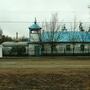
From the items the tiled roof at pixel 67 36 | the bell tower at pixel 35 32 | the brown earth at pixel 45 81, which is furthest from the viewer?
the tiled roof at pixel 67 36

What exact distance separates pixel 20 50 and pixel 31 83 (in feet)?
183

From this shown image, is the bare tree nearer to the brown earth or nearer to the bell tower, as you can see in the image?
the bell tower

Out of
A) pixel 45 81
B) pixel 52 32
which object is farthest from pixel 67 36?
pixel 45 81

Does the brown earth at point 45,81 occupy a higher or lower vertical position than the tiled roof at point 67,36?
higher

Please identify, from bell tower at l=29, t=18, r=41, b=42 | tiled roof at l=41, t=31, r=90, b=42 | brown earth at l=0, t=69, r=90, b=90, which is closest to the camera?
brown earth at l=0, t=69, r=90, b=90

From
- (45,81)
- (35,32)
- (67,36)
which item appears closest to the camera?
(45,81)

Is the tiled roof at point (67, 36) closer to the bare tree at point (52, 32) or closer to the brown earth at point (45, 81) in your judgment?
the bare tree at point (52, 32)

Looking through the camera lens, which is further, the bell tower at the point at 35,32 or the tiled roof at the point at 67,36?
the tiled roof at the point at 67,36

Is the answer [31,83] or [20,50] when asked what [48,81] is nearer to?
[31,83]

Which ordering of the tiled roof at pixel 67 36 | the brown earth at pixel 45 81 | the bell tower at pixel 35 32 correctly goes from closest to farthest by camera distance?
the brown earth at pixel 45 81 → the bell tower at pixel 35 32 → the tiled roof at pixel 67 36

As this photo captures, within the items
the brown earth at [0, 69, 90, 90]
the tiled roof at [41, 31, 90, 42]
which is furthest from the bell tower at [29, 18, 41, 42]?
the brown earth at [0, 69, 90, 90]

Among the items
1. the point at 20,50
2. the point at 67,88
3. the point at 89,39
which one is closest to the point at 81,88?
the point at 67,88

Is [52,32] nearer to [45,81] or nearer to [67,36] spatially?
[67,36]

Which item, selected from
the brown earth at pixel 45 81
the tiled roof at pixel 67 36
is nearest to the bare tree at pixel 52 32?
the tiled roof at pixel 67 36
